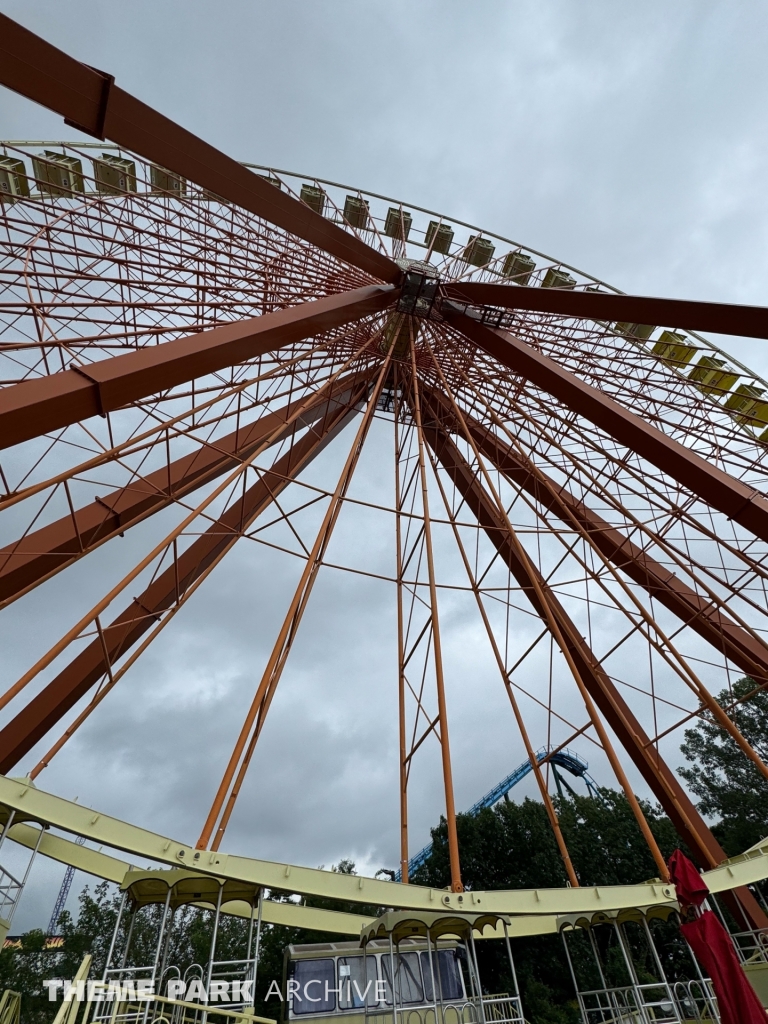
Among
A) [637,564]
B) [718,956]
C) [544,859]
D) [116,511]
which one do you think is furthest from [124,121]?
[544,859]

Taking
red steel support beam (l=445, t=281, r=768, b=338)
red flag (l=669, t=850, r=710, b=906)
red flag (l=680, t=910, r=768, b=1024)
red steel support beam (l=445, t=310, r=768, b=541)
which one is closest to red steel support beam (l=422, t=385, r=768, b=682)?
red steel support beam (l=445, t=310, r=768, b=541)

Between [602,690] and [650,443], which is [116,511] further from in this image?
[602,690]

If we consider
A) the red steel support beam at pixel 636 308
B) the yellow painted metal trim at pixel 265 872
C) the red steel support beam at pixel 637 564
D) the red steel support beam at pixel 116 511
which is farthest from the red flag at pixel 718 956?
the red steel support beam at pixel 116 511

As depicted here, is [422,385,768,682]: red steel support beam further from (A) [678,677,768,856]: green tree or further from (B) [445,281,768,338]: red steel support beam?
(A) [678,677,768,856]: green tree

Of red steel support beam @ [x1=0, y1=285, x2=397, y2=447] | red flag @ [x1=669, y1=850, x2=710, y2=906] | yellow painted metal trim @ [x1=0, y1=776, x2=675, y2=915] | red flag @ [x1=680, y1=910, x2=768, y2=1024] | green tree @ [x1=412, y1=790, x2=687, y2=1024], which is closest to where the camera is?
red flag @ [x1=680, y1=910, x2=768, y2=1024]

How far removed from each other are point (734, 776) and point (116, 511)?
121 feet

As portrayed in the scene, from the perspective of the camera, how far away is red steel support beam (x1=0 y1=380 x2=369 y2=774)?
13133 millimetres

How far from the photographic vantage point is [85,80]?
8.65 metres

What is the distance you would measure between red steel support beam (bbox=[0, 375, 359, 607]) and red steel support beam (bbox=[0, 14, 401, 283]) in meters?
5.03

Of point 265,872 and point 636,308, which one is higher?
point 636,308

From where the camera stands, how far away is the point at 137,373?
9305 millimetres

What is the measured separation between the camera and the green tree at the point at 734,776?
110 feet

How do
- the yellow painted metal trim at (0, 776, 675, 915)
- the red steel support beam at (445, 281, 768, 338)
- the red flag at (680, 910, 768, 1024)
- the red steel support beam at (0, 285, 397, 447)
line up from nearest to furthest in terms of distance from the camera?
the red flag at (680, 910, 768, 1024) < the yellow painted metal trim at (0, 776, 675, 915) < the red steel support beam at (0, 285, 397, 447) < the red steel support beam at (445, 281, 768, 338)

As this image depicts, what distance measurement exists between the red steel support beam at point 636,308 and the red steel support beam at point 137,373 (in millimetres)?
4056
